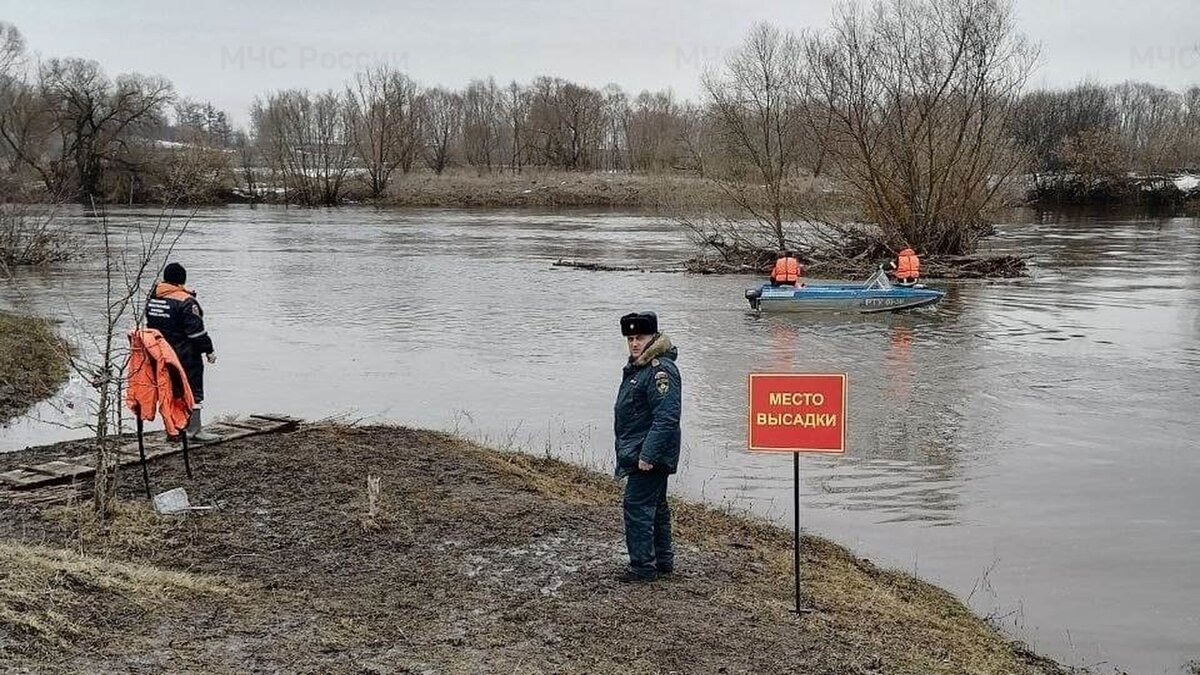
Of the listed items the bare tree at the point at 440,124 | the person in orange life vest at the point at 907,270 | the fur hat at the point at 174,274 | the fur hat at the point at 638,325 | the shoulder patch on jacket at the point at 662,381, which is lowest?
the person in orange life vest at the point at 907,270

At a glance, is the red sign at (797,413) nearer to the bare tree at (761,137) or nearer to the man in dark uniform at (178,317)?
the man in dark uniform at (178,317)

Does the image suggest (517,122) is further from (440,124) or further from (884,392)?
(884,392)

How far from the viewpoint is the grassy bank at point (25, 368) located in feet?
48.5

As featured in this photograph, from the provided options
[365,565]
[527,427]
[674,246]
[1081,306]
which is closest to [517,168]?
[674,246]

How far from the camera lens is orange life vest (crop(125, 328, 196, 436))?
29.9ft

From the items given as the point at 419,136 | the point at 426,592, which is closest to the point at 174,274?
the point at 426,592

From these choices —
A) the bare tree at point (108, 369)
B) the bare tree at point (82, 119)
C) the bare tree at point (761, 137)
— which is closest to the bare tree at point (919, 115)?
the bare tree at point (761, 137)

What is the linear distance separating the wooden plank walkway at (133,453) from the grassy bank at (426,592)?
48cm

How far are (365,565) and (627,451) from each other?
1.93 meters

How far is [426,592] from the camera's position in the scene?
7.05 m

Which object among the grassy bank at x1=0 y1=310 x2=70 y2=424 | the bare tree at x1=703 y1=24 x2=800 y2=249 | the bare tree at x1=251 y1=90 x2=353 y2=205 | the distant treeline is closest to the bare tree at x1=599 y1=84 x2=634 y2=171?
the distant treeline

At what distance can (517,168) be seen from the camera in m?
103

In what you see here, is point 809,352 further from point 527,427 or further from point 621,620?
point 621,620

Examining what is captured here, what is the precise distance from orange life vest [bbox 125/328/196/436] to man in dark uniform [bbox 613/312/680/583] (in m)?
4.07
